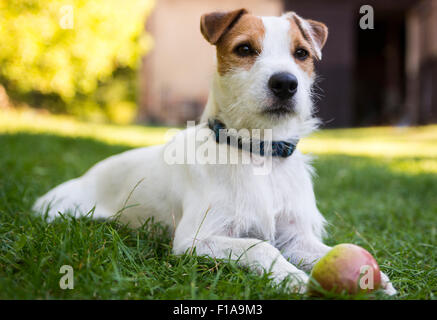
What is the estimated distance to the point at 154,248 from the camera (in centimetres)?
245

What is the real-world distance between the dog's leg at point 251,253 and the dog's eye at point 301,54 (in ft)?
3.96

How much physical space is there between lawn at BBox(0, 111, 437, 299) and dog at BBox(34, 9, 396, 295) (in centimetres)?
18

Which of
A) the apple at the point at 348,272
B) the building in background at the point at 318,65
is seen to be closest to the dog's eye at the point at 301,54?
the apple at the point at 348,272

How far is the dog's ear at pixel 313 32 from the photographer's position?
282 centimetres

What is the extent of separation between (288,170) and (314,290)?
956 millimetres

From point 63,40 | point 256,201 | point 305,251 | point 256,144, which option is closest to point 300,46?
point 256,144

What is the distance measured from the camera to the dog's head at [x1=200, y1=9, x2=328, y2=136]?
92.2 inches

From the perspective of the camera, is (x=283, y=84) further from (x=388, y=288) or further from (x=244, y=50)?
(x=388, y=288)

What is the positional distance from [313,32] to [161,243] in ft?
6.02

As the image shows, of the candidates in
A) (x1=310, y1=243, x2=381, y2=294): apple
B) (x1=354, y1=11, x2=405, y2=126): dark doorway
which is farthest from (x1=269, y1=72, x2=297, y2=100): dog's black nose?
(x1=354, y1=11, x2=405, y2=126): dark doorway

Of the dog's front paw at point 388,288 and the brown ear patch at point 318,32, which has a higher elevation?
the brown ear patch at point 318,32

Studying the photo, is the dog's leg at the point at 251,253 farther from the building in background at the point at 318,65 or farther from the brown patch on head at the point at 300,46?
the building in background at the point at 318,65

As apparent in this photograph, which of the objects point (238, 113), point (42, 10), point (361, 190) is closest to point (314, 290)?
point (238, 113)

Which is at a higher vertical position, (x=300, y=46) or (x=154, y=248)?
(x=300, y=46)
